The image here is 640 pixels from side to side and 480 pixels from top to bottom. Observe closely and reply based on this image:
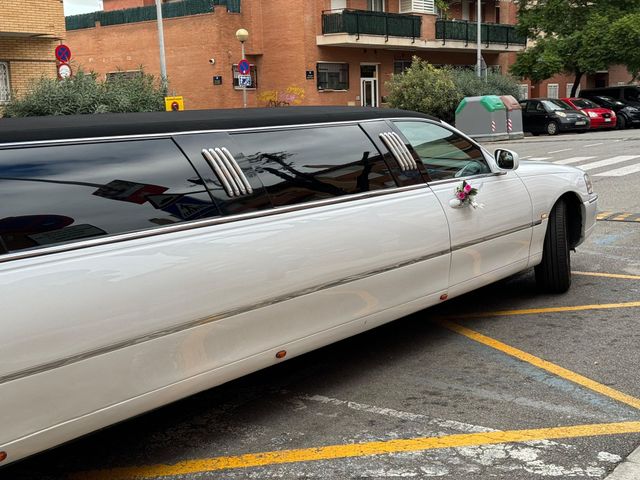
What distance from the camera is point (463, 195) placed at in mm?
5168

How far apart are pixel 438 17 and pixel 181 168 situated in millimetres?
37078

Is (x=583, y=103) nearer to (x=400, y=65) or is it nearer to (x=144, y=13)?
(x=400, y=65)

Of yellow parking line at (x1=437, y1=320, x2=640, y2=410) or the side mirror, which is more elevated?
the side mirror

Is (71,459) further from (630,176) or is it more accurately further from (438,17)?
(438,17)

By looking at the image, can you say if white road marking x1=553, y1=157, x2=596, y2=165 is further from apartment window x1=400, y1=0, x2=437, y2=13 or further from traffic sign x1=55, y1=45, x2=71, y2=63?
apartment window x1=400, y1=0, x2=437, y2=13

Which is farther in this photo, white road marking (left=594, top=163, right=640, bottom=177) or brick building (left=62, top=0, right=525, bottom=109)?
brick building (left=62, top=0, right=525, bottom=109)

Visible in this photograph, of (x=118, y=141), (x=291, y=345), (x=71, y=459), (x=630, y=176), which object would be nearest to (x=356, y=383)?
(x=291, y=345)

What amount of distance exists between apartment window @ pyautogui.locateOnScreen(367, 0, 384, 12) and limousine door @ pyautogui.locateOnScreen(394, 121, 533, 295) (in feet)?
102

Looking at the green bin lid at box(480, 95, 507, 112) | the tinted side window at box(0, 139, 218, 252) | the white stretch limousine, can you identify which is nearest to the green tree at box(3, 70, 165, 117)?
the green bin lid at box(480, 95, 507, 112)

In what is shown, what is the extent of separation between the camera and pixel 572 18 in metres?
39.0

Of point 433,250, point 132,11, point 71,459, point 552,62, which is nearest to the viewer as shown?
point 71,459

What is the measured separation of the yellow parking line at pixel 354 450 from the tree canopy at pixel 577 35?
35211 mm

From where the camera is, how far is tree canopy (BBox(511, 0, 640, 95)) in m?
35.8

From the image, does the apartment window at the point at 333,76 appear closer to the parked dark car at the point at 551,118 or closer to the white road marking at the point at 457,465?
the parked dark car at the point at 551,118
